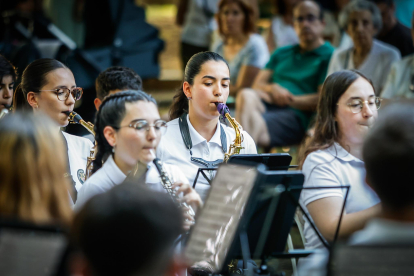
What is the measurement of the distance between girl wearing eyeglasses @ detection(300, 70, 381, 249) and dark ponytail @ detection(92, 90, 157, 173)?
0.81m

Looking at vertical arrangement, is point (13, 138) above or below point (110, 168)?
above

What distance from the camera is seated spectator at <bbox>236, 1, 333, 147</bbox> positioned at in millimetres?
4238

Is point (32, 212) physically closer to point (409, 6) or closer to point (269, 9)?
point (409, 6)

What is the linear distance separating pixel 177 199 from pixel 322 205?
629 mm

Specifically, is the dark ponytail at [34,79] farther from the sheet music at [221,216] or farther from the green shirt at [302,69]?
the green shirt at [302,69]

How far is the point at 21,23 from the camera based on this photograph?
5.18m

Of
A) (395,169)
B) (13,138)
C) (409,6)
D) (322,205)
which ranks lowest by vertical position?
(322,205)

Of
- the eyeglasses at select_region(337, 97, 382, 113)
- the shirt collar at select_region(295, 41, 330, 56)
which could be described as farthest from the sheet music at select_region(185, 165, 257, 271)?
the shirt collar at select_region(295, 41, 330, 56)

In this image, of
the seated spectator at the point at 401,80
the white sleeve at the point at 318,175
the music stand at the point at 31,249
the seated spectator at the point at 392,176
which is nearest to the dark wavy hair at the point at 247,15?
the seated spectator at the point at 401,80

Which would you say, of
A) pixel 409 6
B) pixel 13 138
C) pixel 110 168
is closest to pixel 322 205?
pixel 110 168

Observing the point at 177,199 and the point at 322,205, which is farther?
the point at 322,205

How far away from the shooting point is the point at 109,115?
2.16m

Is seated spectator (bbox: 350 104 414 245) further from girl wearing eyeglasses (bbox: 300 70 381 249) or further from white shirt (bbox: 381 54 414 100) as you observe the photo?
white shirt (bbox: 381 54 414 100)

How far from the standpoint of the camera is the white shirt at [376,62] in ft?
13.5
